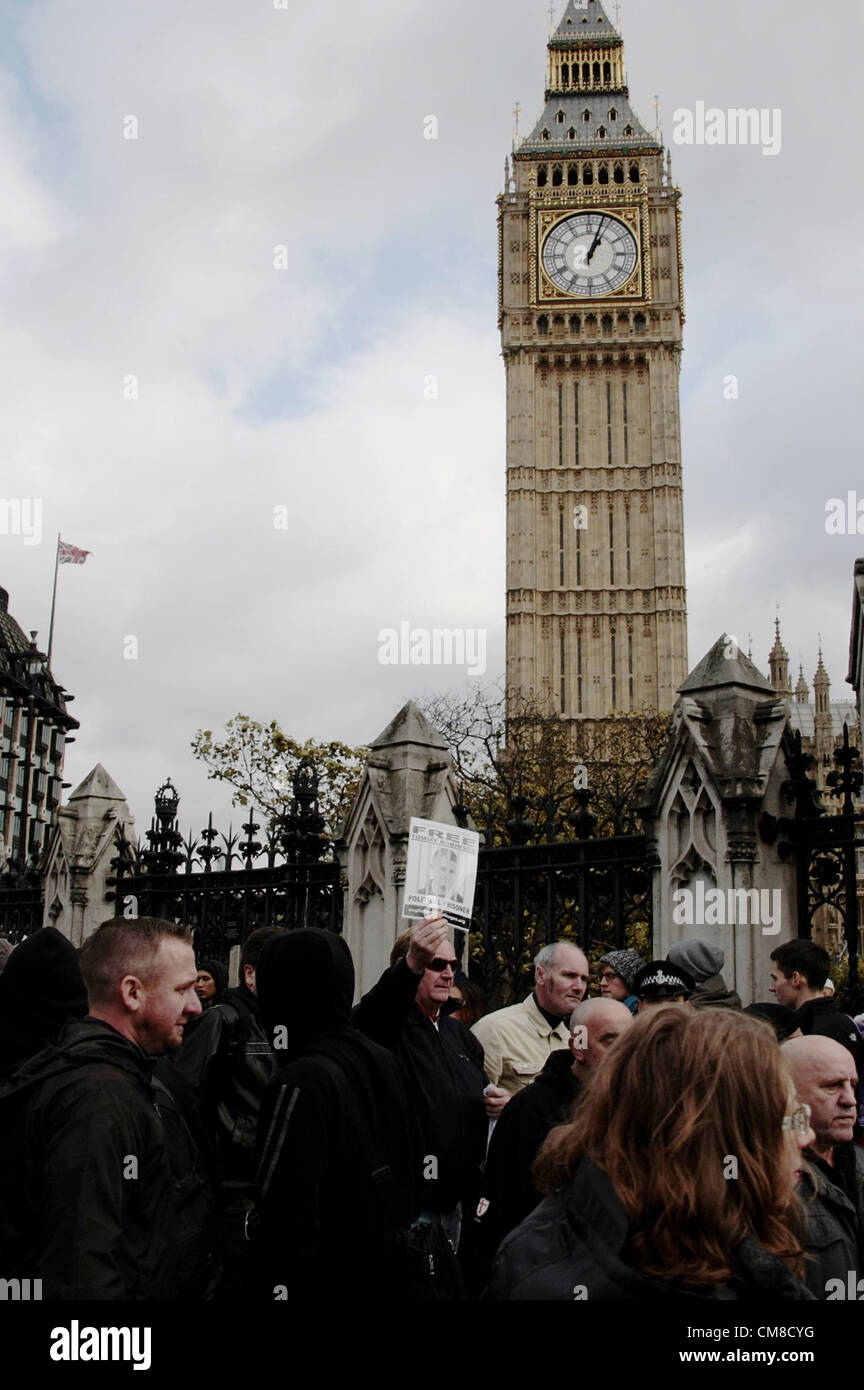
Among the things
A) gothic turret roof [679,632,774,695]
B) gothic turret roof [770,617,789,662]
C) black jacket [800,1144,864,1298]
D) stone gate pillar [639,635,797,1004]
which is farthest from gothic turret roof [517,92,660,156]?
black jacket [800,1144,864,1298]

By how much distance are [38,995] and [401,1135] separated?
95 centimetres

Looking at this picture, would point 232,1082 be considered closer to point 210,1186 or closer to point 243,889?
point 210,1186

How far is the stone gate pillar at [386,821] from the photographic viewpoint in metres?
8.03

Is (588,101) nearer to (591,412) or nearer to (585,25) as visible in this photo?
(585,25)

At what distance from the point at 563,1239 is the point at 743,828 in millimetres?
4334

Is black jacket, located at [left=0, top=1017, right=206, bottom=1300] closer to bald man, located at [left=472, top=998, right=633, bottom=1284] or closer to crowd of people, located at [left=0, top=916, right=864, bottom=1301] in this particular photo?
crowd of people, located at [left=0, top=916, right=864, bottom=1301]

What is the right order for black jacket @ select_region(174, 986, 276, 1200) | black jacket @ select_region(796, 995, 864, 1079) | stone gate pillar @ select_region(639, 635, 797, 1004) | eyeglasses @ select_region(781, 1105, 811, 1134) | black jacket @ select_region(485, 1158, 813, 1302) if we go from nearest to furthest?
black jacket @ select_region(485, 1158, 813, 1302) → eyeglasses @ select_region(781, 1105, 811, 1134) → black jacket @ select_region(174, 986, 276, 1200) → black jacket @ select_region(796, 995, 864, 1079) → stone gate pillar @ select_region(639, 635, 797, 1004)

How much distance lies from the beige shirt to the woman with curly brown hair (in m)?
2.66

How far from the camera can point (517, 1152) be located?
3490mm

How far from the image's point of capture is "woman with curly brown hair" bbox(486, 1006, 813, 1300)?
1875 millimetres

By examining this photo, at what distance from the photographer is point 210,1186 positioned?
317cm

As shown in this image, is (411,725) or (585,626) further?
(585,626)

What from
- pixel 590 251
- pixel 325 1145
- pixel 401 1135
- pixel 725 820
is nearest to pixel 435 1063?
pixel 401 1135
